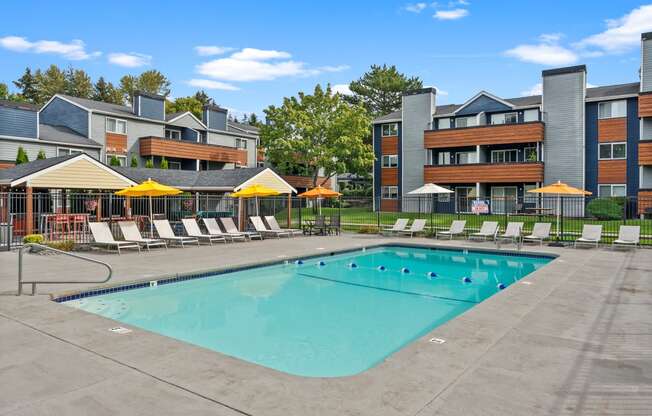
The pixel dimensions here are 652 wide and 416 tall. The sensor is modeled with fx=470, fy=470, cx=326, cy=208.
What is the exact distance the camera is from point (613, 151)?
29.1 m

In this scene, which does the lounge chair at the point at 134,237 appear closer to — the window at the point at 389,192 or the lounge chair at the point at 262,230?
the lounge chair at the point at 262,230

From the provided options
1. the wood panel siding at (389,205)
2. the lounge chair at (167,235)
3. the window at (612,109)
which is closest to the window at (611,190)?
the window at (612,109)

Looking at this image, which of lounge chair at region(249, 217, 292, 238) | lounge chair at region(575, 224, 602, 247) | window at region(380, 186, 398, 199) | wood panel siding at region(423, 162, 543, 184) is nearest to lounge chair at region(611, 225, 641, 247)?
lounge chair at region(575, 224, 602, 247)

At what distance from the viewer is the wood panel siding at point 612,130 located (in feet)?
93.9

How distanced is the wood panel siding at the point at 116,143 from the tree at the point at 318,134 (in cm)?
1107

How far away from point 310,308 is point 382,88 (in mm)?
50492

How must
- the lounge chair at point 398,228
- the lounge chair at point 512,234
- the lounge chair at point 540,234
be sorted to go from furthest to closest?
the lounge chair at point 398,228 < the lounge chair at point 512,234 < the lounge chair at point 540,234

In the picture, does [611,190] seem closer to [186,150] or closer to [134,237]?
[134,237]

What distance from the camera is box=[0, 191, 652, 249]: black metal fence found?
19031 millimetres

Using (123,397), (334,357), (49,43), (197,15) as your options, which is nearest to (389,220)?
(197,15)

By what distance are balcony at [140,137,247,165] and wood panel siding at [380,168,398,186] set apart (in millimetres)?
12524

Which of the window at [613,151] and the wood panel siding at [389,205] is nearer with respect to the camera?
the window at [613,151]

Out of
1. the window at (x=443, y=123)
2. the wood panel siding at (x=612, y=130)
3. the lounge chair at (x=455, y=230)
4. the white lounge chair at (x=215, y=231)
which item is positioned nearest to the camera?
the white lounge chair at (x=215, y=231)

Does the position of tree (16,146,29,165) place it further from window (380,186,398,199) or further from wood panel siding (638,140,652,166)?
wood panel siding (638,140,652,166)
